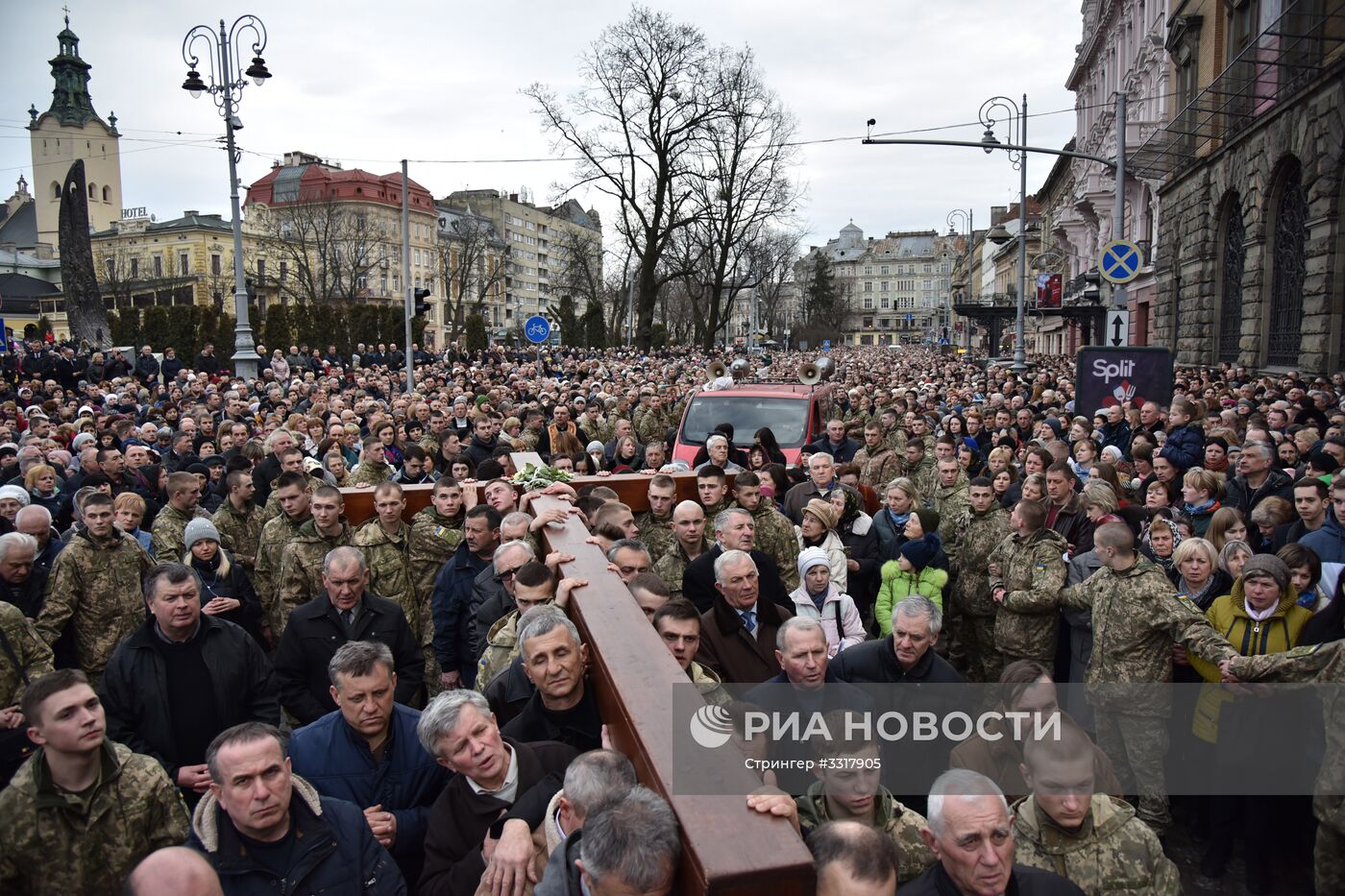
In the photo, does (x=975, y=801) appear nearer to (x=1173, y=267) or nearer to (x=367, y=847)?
(x=367, y=847)

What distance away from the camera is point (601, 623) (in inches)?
137

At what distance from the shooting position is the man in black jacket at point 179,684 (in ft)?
13.7

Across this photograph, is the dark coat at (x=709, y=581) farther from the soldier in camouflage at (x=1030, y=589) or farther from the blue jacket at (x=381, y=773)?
the blue jacket at (x=381, y=773)

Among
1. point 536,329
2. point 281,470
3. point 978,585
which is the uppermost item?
point 536,329

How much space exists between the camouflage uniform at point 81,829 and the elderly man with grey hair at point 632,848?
2.06m

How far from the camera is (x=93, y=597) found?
538 centimetres

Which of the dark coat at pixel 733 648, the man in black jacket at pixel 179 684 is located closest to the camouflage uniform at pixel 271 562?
the man in black jacket at pixel 179 684

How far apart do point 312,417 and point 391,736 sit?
31.1 ft

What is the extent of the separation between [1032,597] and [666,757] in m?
3.98

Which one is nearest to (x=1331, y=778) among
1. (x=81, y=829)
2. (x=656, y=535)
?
(x=656, y=535)

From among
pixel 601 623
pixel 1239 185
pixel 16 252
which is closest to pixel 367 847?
pixel 601 623

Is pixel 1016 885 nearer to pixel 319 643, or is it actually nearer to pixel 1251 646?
pixel 1251 646

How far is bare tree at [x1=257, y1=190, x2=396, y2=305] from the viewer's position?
55719 millimetres

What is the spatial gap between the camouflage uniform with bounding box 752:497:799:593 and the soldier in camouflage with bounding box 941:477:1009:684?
4.54 feet
